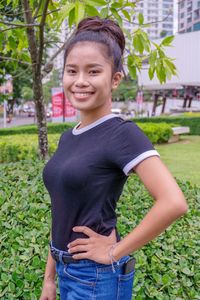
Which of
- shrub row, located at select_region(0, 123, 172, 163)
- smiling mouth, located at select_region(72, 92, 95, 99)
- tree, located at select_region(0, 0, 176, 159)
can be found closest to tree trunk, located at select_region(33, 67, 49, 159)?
tree, located at select_region(0, 0, 176, 159)

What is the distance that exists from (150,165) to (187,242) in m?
1.76

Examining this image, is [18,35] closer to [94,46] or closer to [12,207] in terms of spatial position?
[12,207]

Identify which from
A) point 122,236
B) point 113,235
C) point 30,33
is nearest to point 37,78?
point 30,33

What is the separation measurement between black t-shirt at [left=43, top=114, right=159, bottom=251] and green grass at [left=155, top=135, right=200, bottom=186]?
6.93 meters

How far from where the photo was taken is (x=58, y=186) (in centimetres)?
160

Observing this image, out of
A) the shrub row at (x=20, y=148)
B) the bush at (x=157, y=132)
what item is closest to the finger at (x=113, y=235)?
the shrub row at (x=20, y=148)

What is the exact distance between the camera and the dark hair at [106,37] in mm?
1619

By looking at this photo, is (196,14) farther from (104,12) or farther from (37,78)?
(104,12)

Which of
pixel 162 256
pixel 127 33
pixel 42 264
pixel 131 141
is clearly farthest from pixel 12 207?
pixel 131 141

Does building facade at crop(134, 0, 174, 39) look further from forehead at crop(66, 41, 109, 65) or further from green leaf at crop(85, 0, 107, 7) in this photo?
forehead at crop(66, 41, 109, 65)

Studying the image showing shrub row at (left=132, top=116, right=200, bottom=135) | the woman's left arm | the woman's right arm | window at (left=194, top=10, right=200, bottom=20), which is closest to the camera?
the woman's left arm

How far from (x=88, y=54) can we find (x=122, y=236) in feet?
5.04

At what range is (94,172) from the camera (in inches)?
59.4

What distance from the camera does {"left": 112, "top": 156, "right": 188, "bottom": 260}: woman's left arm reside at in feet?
4.58
